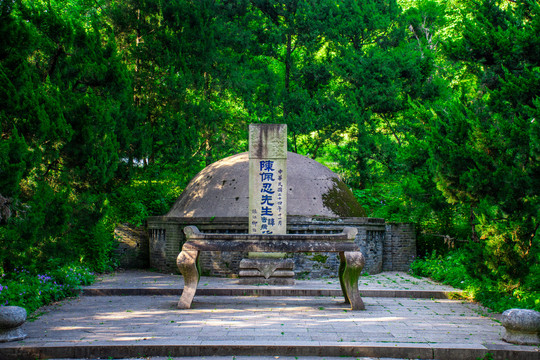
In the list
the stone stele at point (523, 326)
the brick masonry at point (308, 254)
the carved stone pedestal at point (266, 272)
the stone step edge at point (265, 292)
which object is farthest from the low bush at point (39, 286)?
the stone stele at point (523, 326)

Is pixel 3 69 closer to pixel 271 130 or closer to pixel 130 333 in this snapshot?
pixel 130 333

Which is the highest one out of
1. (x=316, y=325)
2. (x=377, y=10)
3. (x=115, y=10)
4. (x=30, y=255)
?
(x=377, y=10)

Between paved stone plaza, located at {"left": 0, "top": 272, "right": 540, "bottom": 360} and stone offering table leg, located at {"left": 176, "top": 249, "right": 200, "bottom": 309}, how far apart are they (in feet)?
0.55

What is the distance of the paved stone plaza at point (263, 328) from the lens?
190 inches

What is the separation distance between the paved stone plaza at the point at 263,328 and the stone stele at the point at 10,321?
18 centimetres

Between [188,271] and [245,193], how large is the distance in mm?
5058

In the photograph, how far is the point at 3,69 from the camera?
22.8ft

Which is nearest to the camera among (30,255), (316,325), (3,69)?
(316,325)

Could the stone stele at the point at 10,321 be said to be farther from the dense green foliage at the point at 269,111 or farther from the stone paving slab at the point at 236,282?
the stone paving slab at the point at 236,282

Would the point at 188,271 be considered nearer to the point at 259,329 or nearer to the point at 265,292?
the point at 259,329

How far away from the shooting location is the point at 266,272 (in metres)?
9.73

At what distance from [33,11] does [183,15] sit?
7467 mm

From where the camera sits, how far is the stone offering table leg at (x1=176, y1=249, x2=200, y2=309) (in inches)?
279

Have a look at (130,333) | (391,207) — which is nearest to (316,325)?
(130,333)
